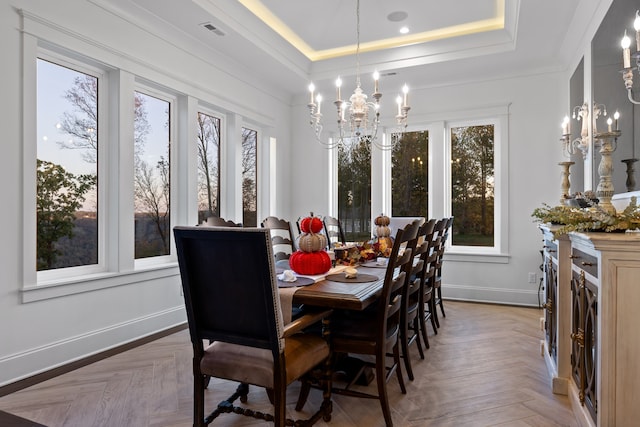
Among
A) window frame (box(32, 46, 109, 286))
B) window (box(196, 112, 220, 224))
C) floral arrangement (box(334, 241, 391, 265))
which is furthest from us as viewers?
window (box(196, 112, 220, 224))

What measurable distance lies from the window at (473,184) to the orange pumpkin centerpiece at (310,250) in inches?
131

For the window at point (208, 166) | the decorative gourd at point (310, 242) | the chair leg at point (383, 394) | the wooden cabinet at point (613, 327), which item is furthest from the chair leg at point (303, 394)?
the window at point (208, 166)

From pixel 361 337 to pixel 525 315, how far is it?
10.0ft

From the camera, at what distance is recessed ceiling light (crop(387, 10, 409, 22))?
4.02m

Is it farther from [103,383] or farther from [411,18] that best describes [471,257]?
[103,383]

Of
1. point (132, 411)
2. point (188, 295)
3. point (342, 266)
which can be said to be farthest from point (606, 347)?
point (132, 411)

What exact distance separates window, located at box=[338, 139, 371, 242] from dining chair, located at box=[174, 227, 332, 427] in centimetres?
402

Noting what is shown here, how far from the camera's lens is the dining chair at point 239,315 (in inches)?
63.9

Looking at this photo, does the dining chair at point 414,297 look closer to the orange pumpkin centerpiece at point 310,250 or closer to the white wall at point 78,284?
the orange pumpkin centerpiece at point 310,250

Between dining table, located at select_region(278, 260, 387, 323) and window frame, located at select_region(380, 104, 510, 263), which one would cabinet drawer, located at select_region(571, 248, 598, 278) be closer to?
dining table, located at select_region(278, 260, 387, 323)

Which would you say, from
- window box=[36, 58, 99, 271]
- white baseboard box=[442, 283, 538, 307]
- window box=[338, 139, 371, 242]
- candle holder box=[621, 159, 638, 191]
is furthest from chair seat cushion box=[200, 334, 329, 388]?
window box=[338, 139, 371, 242]

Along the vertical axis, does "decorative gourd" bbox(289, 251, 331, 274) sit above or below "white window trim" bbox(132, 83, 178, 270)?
below

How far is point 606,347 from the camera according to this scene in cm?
168

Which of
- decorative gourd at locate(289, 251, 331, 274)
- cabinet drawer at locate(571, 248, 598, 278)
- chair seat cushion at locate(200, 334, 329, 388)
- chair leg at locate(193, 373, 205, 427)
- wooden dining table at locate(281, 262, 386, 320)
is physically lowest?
chair leg at locate(193, 373, 205, 427)
